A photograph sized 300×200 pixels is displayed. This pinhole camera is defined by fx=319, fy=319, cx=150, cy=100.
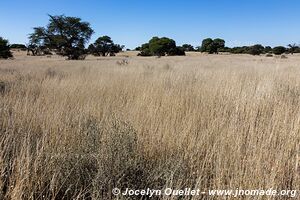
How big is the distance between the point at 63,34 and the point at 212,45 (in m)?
31.3

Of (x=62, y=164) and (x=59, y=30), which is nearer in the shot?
(x=62, y=164)

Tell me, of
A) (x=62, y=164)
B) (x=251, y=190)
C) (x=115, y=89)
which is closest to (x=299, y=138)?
(x=251, y=190)

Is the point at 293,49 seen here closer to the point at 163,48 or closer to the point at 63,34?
the point at 163,48

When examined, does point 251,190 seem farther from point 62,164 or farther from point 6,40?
point 6,40

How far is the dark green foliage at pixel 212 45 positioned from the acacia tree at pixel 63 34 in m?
28.2

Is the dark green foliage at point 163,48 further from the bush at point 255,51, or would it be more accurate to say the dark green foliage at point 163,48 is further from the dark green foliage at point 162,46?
the bush at point 255,51

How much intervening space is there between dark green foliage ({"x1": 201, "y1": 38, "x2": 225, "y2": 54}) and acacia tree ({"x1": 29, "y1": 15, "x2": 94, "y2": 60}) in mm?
28241

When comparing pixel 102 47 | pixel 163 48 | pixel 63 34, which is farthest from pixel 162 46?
pixel 63 34

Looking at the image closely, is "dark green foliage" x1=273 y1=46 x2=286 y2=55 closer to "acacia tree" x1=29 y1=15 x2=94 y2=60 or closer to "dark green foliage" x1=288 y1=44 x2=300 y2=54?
"dark green foliage" x1=288 y1=44 x2=300 y2=54

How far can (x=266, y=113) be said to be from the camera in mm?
4855

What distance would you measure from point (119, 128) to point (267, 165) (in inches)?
58.6

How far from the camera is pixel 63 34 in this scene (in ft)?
124

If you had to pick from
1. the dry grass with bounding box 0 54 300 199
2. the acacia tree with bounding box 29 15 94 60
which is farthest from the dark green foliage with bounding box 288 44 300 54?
the dry grass with bounding box 0 54 300 199

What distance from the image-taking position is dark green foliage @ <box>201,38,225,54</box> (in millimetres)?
59834
